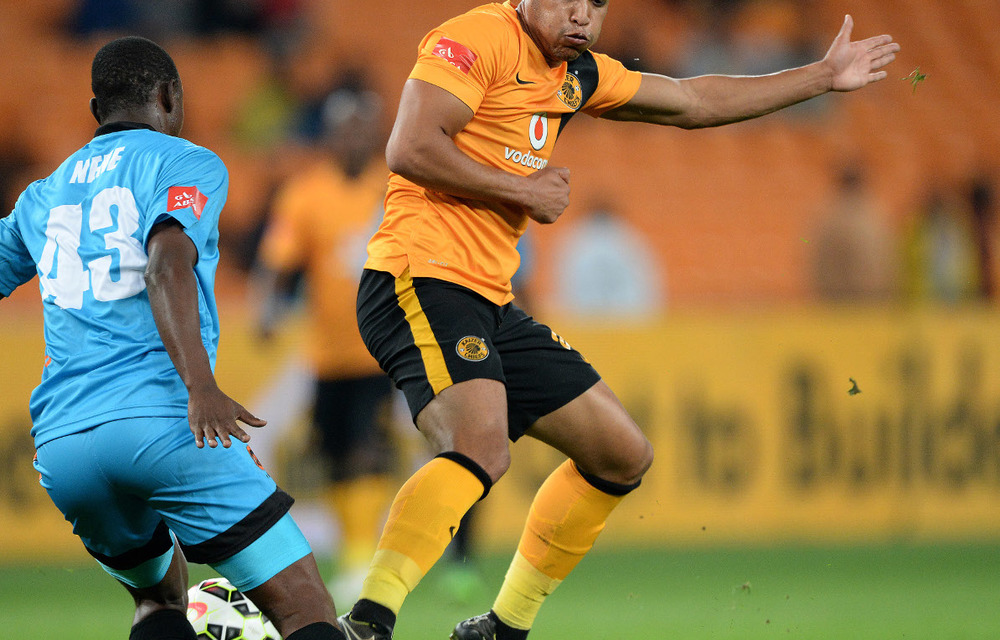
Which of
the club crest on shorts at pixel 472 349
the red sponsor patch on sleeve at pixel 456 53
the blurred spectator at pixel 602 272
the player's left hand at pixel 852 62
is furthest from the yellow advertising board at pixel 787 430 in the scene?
the red sponsor patch on sleeve at pixel 456 53

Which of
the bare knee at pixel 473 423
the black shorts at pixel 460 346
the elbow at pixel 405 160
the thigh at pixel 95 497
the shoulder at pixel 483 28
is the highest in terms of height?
the shoulder at pixel 483 28

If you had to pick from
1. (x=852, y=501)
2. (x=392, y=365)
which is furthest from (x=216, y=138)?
(x=392, y=365)

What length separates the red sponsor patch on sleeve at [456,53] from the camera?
3.53 metres

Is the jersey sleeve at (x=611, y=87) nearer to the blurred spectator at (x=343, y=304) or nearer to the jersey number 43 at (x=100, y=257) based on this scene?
the jersey number 43 at (x=100, y=257)

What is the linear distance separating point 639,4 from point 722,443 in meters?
6.31

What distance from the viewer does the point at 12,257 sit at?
3.34m

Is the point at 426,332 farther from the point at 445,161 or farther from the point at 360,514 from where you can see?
the point at 360,514

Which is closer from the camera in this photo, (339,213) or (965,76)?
(339,213)

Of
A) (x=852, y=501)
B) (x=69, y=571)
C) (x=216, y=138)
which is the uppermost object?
(x=216, y=138)

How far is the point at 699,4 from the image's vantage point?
13.0m

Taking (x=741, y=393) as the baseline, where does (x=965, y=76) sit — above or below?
above

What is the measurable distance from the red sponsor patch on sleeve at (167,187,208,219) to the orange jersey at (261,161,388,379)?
3.83m

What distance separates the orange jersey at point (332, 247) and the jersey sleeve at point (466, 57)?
11.0 feet

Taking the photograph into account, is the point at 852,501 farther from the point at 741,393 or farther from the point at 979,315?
the point at 979,315
